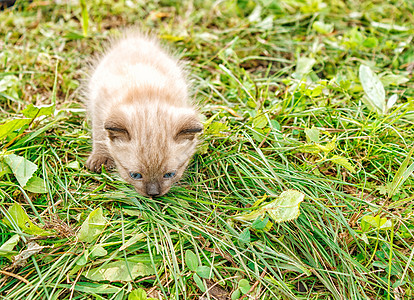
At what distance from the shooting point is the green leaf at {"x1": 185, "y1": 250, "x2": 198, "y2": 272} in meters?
2.46

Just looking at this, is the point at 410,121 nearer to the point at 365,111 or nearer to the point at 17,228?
the point at 365,111

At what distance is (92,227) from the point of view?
2.52 m

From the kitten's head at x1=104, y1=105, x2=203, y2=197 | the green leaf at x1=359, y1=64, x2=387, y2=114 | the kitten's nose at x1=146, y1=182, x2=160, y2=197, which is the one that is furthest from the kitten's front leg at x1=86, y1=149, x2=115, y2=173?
the green leaf at x1=359, y1=64, x2=387, y2=114

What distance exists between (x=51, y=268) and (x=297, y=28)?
13.0 feet

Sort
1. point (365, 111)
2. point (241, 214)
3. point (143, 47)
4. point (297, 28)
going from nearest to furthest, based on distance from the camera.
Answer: point (241, 214) → point (365, 111) → point (143, 47) → point (297, 28)

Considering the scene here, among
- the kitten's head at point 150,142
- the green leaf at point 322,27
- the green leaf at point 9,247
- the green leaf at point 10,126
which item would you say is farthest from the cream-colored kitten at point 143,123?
the green leaf at point 322,27

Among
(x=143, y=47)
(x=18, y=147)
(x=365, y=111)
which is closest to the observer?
(x=18, y=147)

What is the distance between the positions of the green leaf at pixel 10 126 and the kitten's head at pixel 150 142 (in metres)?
0.78

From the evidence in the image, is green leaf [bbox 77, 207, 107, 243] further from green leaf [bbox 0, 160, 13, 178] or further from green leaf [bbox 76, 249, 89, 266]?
green leaf [bbox 0, 160, 13, 178]

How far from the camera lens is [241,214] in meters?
2.64

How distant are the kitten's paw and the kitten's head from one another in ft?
1.06

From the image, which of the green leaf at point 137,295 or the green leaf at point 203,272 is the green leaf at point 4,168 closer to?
the green leaf at point 137,295

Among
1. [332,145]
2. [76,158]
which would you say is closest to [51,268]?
[76,158]

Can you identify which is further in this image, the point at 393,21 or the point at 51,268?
the point at 393,21
